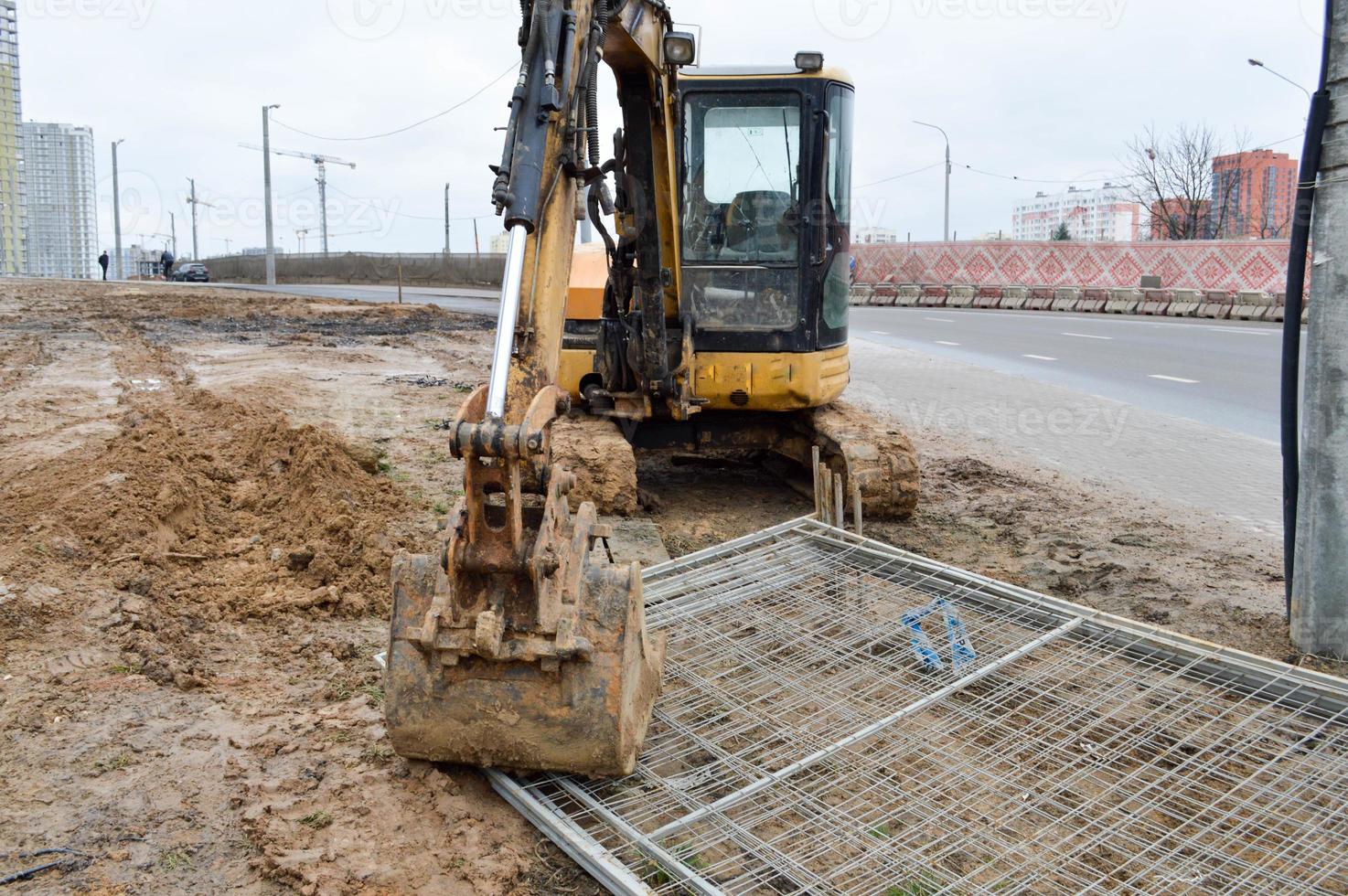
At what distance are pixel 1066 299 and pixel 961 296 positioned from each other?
3787 mm

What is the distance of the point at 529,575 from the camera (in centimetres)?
339

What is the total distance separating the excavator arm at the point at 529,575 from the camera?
11.1 feet

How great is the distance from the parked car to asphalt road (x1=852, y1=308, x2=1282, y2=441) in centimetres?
3618

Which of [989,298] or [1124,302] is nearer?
[1124,302]

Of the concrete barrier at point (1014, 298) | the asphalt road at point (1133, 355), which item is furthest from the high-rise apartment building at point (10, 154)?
the asphalt road at point (1133, 355)

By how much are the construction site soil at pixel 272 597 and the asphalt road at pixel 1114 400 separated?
24.1 inches

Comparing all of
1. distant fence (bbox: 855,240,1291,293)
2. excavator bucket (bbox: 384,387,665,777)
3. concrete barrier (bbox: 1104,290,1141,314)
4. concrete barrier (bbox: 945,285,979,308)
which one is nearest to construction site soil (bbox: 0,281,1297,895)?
excavator bucket (bbox: 384,387,665,777)

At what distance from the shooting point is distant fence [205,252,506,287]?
42812mm

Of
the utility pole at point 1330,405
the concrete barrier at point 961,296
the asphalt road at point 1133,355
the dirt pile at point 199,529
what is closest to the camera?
the utility pole at point 1330,405

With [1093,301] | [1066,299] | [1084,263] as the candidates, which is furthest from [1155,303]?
[1084,263]

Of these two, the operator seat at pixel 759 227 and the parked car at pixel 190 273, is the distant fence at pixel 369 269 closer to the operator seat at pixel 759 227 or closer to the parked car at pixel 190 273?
the parked car at pixel 190 273

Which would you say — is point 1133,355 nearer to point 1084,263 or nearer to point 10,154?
Result: point 1084,263

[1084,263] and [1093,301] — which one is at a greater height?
[1084,263]

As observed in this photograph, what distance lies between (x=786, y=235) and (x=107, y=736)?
523 cm
